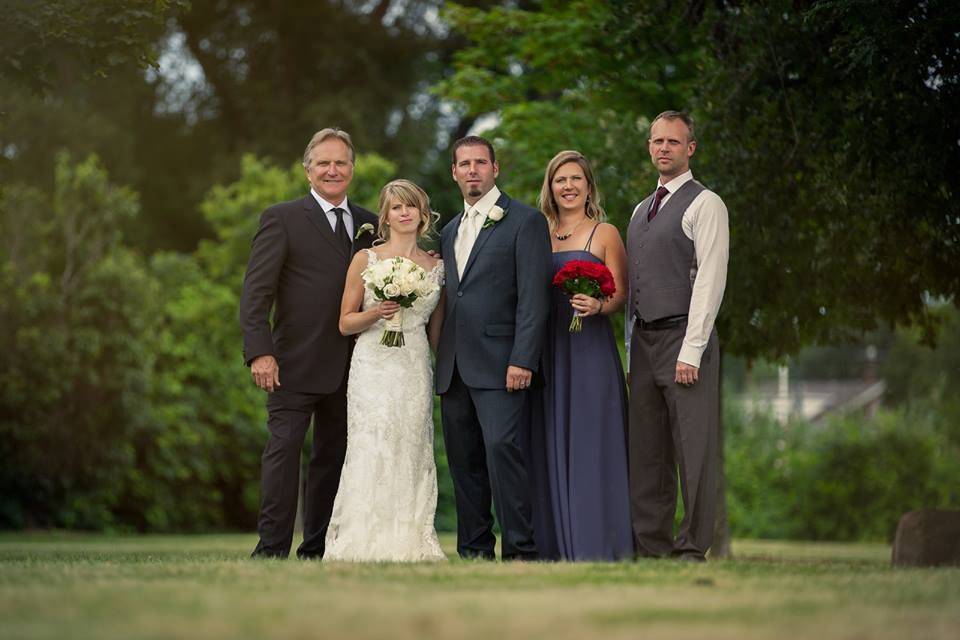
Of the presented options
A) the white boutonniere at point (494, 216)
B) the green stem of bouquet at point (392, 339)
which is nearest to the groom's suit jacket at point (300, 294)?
the green stem of bouquet at point (392, 339)

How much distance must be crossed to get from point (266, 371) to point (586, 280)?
6.49 feet

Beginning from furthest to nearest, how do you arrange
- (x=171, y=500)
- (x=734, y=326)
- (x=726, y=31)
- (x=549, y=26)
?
1. (x=171, y=500)
2. (x=549, y=26)
3. (x=734, y=326)
4. (x=726, y=31)

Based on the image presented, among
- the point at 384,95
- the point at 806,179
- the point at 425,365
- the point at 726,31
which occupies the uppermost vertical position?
the point at 384,95

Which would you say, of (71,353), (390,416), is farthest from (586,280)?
(71,353)

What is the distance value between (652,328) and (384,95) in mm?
20369

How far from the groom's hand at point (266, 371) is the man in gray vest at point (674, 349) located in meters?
2.10

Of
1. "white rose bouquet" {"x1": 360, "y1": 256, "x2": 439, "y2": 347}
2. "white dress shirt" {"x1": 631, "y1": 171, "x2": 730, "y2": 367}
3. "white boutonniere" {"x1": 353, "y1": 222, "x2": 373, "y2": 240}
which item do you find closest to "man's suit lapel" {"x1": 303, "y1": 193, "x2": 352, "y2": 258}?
"white boutonniere" {"x1": 353, "y1": 222, "x2": 373, "y2": 240}

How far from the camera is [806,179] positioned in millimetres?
11359

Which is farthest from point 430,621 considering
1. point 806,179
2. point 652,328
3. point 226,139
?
point 226,139

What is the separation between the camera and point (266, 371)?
805cm

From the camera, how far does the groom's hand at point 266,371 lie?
26.4 feet

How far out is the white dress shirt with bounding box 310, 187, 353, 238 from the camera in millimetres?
8430

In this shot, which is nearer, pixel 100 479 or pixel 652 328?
pixel 652 328

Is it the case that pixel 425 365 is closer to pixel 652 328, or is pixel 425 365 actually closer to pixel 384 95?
pixel 652 328
